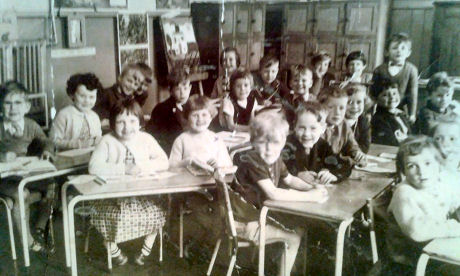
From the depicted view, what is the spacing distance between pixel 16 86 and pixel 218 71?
66cm

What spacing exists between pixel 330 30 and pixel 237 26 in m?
0.28

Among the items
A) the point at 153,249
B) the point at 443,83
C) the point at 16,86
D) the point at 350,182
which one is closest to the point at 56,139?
the point at 16,86

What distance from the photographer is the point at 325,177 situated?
145 centimetres

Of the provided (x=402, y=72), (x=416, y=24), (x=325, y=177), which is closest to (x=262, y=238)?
(x=325, y=177)

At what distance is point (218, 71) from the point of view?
4.90ft

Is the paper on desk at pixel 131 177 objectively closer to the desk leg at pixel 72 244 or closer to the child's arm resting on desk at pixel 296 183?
the desk leg at pixel 72 244

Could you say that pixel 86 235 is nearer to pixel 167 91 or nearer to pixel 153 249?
pixel 153 249

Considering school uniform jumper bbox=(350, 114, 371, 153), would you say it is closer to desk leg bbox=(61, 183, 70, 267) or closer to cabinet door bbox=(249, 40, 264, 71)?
cabinet door bbox=(249, 40, 264, 71)

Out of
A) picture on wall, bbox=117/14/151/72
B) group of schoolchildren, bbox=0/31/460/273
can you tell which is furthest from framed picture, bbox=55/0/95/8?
group of schoolchildren, bbox=0/31/460/273

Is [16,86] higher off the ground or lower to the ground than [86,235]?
higher

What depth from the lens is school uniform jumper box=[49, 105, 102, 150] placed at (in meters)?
1.54

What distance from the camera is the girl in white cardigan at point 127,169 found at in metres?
1.52

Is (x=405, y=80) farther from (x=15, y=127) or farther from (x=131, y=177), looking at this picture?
(x=15, y=127)

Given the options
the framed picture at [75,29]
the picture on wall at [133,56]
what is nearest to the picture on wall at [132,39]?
the picture on wall at [133,56]
